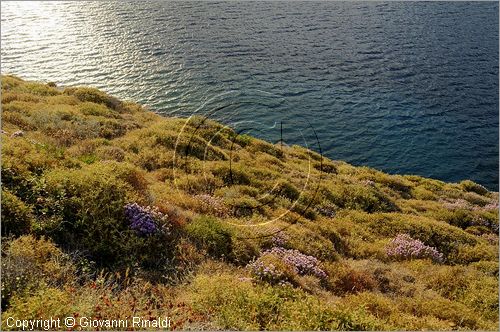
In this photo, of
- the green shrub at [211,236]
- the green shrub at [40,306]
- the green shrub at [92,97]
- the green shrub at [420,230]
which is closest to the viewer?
the green shrub at [40,306]

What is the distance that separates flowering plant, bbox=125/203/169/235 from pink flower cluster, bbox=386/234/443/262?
10.7 meters

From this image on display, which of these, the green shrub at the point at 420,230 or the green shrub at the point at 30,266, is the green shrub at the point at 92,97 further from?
the green shrub at the point at 30,266

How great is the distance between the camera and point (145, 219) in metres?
14.0

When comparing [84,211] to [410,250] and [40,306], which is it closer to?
[40,306]

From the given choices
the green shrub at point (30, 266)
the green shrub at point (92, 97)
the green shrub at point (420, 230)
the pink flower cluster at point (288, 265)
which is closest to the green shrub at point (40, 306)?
the green shrub at point (30, 266)

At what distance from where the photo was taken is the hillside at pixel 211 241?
10.5m

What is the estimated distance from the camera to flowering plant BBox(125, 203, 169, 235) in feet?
44.9

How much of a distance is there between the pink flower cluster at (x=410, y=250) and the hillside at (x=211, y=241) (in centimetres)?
9

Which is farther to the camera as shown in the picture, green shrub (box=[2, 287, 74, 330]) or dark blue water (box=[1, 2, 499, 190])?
dark blue water (box=[1, 2, 499, 190])

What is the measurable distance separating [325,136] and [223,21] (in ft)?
116

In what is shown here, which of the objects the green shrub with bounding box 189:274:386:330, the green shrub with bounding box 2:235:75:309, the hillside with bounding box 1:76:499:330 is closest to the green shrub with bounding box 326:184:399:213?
the hillside with bounding box 1:76:499:330

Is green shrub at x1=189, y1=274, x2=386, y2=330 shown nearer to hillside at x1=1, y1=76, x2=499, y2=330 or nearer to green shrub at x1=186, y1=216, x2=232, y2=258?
hillside at x1=1, y1=76, x2=499, y2=330

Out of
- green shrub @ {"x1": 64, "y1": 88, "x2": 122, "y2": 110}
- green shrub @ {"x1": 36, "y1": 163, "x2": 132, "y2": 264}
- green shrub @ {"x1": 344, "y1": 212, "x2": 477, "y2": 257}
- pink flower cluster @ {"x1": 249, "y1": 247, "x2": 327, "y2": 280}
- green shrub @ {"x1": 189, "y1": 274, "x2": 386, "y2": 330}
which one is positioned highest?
green shrub @ {"x1": 64, "y1": 88, "x2": 122, "y2": 110}

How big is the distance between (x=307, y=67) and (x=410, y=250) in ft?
124
